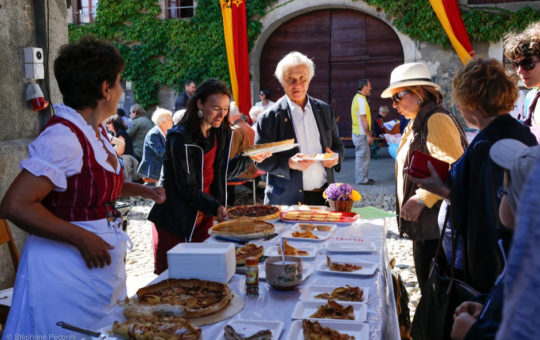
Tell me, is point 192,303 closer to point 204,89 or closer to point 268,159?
point 204,89

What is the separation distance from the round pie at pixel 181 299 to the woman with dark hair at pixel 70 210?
1.03 feet

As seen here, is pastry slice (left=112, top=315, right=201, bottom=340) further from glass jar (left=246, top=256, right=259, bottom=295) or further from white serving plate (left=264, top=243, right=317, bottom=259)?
white serving plate (left=264, top=243, right=317, bottom=259)

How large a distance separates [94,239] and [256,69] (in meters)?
11.6

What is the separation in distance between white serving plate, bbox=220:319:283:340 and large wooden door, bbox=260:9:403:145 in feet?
38.6

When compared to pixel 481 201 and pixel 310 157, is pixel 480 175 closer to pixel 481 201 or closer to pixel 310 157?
pixel 481 201

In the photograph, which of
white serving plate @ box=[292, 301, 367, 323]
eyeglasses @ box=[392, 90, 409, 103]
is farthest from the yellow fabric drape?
white serving plate @ box=[292, 301, 367, 323]

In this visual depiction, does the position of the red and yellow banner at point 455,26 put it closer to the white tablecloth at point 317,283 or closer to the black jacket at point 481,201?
the white tablecloth at point 317,283

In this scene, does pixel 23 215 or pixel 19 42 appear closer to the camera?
pixel 23 215

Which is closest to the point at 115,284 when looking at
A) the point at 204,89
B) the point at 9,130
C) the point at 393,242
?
the point at 204,89

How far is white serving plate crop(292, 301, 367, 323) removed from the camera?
1.68 m

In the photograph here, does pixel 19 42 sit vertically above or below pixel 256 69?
below

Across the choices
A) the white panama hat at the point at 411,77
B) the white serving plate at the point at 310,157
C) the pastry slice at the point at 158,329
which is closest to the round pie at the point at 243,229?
the white serving plate at the point at 310,157

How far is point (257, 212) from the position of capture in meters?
3.31

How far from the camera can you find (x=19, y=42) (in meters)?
3.99
